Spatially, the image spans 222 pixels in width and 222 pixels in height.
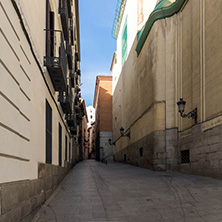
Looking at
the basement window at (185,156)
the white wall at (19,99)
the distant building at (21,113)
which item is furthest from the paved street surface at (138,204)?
the basement window at (185,156)

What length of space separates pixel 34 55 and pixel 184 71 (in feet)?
34.0

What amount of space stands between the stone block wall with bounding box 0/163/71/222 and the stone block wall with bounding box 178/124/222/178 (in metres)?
6.75

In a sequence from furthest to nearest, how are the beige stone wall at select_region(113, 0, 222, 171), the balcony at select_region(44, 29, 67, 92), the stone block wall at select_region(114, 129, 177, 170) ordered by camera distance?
1. the stone block wall at select_region(114, 129, 177, 170)
2. the beige stone wall at select_region(113, 0, 222, 171)
3. the balcony at select_region(44, 29, 67, 92)

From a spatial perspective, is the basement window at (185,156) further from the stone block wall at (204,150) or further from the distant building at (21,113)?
the distant building at (21,113)

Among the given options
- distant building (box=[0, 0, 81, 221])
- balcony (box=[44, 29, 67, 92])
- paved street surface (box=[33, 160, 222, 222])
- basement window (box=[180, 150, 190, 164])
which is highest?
balcony (box=[44, 29, 67, 92])

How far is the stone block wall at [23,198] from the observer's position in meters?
3.61

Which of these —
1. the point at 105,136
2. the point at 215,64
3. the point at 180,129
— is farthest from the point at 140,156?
the point at 105,136

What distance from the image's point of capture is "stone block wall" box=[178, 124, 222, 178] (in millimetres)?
10250

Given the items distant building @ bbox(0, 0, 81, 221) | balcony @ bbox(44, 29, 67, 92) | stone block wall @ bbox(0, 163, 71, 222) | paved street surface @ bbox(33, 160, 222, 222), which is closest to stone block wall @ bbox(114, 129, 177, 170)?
paved street surface @ bbox(33, 160, 222, 222)

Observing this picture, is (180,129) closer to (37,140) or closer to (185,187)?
(185,187)

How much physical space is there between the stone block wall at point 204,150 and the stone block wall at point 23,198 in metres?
6.75

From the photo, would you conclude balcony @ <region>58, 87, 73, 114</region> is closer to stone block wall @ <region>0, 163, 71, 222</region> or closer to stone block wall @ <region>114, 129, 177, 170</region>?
stone block wall @ <region>0, 163, 71, 222</region>

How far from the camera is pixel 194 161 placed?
12438 mm

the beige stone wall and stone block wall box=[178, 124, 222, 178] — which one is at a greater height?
the beige stone wall
